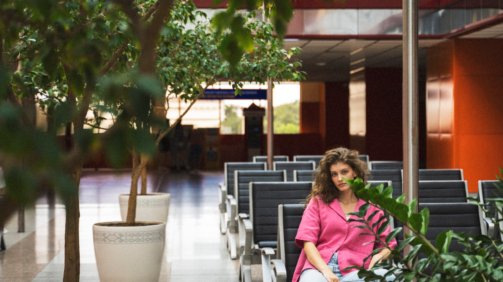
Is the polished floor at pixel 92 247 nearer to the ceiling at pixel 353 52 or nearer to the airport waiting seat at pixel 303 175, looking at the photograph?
the airport waiting seat at pixel 303 175

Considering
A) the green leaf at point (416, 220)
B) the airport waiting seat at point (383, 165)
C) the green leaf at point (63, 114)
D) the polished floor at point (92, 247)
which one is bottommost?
the polished floor at point (92, 247)

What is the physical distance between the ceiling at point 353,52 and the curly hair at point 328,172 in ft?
37.2

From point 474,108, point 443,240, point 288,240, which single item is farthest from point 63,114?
point 474,108

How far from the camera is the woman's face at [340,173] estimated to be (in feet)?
18.3

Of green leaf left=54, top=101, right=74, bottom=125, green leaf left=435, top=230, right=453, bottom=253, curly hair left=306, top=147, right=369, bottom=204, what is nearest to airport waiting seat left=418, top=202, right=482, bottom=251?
curly hair left=306, top=147, right=369, bottom=204

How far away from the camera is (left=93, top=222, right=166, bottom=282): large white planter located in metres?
7.92

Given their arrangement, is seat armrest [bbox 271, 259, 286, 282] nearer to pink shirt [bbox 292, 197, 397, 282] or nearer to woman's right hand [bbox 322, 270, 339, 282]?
pink shirt [bbox 292, 197, 397, 282]

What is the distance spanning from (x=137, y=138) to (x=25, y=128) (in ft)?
0.53

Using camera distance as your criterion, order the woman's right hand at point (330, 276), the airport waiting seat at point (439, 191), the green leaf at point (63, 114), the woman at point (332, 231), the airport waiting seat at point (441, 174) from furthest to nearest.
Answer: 1. the airport waiting seat at point (441, 174)
2. the airport waiting seat at point (439, 191)
3. the woman at point (332, 231)
4. the woman's right hand at point (330, 276)
5. the green leaf at point (63, 114)

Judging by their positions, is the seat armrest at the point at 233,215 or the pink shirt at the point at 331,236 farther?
the seat armrest at the point at 233,215

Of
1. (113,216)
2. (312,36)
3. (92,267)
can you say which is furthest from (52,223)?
(312,36)

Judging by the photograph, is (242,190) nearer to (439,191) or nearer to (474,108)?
(439,191)

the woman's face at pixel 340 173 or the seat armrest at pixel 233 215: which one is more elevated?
the woman's face at pixel 340 173

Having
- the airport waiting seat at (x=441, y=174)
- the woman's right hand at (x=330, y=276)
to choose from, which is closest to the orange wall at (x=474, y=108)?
the airport waiting seat at (x=441, y=174)
